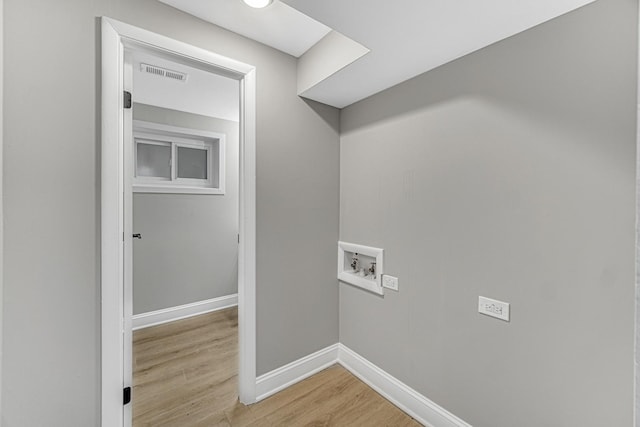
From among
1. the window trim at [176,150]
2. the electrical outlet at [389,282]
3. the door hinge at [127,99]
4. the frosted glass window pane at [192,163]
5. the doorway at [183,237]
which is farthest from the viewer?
the frosted glass window pane at [192,163]

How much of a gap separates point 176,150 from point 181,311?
1.96m

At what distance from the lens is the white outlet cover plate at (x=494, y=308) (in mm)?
1274

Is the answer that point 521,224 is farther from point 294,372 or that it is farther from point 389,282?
point 294,372

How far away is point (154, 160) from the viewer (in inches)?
125

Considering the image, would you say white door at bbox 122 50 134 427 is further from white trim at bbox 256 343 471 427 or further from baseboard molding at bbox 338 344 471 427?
baseboard molding at bbox 338 344 471 427

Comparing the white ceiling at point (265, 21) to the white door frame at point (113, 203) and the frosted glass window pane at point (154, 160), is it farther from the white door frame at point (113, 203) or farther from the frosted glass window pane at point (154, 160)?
the frosted glass window pane at point (154, 160)

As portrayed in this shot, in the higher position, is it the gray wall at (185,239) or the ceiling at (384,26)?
the ceiling at (384,26)

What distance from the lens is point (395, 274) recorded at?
5.92ft

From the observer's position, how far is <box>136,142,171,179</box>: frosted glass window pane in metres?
3.09

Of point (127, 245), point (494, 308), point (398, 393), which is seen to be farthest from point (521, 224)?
point (127, 245)

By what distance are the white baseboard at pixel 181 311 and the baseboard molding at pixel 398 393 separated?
184 centimetres

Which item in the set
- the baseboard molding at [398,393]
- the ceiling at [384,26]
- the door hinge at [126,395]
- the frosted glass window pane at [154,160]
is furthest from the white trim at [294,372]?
the frosted glass window pane at [154,160]

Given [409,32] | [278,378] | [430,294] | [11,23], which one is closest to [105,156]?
[11,23]

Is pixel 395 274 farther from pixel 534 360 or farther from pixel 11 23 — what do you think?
pixel 11 23
